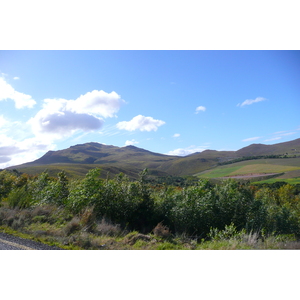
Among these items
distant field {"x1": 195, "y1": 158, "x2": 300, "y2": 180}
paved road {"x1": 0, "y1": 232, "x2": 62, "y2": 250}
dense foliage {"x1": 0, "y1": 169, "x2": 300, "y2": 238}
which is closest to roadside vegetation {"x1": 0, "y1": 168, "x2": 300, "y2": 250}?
dense foliage {"x1": 0, "y1": 169, "x2": 300, "y2": 238}

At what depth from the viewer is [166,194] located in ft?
36.2

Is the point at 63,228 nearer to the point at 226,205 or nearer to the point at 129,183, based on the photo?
the point at 129,183

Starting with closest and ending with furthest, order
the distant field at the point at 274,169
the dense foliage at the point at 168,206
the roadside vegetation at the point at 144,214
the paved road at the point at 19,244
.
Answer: the paved road at the point at 19,244 < the roadside vegetation at the point at 144,214 < the dense foliage at the point at 168,206 < the distant field at the point at 274,169

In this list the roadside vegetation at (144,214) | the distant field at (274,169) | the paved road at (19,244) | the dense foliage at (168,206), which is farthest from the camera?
the distant field at (274,169)

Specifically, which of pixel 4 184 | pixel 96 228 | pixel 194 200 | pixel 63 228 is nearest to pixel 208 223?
pixel 194 200

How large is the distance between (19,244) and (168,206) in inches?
265

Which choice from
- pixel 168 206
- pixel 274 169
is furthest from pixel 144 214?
pixel 274 169

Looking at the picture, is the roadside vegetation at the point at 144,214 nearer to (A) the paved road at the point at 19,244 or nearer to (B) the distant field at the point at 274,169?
(A) the paved road at the point at 19,244

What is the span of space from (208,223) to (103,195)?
504cm

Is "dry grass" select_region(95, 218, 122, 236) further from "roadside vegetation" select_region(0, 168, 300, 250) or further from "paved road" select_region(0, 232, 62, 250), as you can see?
"paved road" select_region(0, 232, 62, 250)

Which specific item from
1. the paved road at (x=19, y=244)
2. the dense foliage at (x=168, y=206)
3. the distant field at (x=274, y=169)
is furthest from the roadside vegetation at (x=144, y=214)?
the distant field at (x=274, y=169)

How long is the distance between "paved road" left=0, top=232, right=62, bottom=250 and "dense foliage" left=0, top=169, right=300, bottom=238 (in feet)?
10.5

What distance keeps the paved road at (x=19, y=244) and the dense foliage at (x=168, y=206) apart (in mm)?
3192

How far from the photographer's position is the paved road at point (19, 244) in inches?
197
